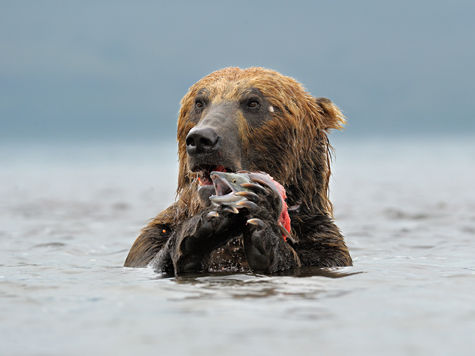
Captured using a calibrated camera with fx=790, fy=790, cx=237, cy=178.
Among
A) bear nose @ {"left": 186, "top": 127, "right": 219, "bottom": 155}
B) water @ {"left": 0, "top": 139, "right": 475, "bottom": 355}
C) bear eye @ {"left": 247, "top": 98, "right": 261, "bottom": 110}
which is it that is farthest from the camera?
bear eye @ {"left": 247, "top": 98, "right": 261, "bottom": 110}

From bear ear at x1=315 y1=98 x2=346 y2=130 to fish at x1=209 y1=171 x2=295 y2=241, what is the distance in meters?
1.40

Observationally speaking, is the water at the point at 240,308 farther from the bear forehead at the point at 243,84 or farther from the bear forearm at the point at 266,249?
the bear forehead at the point at 243,84

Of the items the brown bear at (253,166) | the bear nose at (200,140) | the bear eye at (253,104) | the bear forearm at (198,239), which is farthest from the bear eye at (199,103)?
the bear forearm at (198,239)

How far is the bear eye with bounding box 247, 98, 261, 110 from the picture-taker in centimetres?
609

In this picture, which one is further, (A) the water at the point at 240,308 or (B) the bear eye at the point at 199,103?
(B) the bear eye at the point at 199,103

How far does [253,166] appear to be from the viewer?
5957 millimetres

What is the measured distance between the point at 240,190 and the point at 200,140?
49cm

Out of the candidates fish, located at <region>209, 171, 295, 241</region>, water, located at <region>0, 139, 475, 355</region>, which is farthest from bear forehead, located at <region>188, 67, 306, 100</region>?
water, located at <region>0, 139, 475, 355</region>

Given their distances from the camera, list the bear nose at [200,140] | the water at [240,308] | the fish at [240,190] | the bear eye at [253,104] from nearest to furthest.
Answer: the water at [240,308] → the fish at [240,190] → the bear nose at [200,140] → the bear eye at [253,104]

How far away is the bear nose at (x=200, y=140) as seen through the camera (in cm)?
532

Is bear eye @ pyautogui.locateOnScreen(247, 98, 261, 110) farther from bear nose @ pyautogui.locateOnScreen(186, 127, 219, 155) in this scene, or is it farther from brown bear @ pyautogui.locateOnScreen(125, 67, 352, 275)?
bear nose @ pyautogui.locateOnScreen(186, 127, 219, 155)

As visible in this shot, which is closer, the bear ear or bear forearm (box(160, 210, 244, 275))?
bear forearm (box(160, 210, 244, 275))

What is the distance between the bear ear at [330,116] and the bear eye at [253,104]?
2.51ft

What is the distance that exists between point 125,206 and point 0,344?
13304 mm
